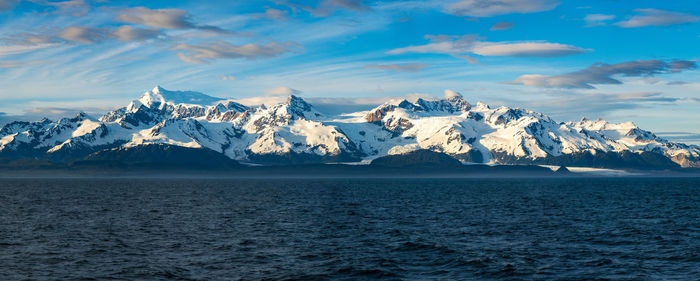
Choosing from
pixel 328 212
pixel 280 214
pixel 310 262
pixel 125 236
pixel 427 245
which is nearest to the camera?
pixel 310 262

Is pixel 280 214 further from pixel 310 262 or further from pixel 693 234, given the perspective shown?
pixel 693 234

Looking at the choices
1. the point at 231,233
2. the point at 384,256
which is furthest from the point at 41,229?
the point at 384,256

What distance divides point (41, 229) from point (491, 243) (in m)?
63.2

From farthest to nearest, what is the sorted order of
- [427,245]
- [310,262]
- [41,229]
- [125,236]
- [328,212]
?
[328,212], [41,229], [125,236], [427,245], [310,262]

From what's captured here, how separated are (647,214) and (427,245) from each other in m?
70.6

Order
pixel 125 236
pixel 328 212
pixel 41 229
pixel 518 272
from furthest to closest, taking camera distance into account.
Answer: pixel 328 212, pixel 41 229, pixel 125 236, pixel 518 272

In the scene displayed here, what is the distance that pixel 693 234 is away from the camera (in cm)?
8888

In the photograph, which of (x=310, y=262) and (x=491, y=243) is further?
(x=491, y=243)

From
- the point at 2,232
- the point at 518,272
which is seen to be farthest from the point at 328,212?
the point at 518,272

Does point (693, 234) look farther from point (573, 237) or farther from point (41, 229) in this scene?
point (41, 229)

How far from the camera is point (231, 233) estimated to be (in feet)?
287

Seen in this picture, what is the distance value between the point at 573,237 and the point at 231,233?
46.4 m

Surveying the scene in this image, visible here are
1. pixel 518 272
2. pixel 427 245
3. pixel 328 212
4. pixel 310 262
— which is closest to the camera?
pixel 518 272

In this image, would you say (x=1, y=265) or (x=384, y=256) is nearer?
(x=1, y=265)
